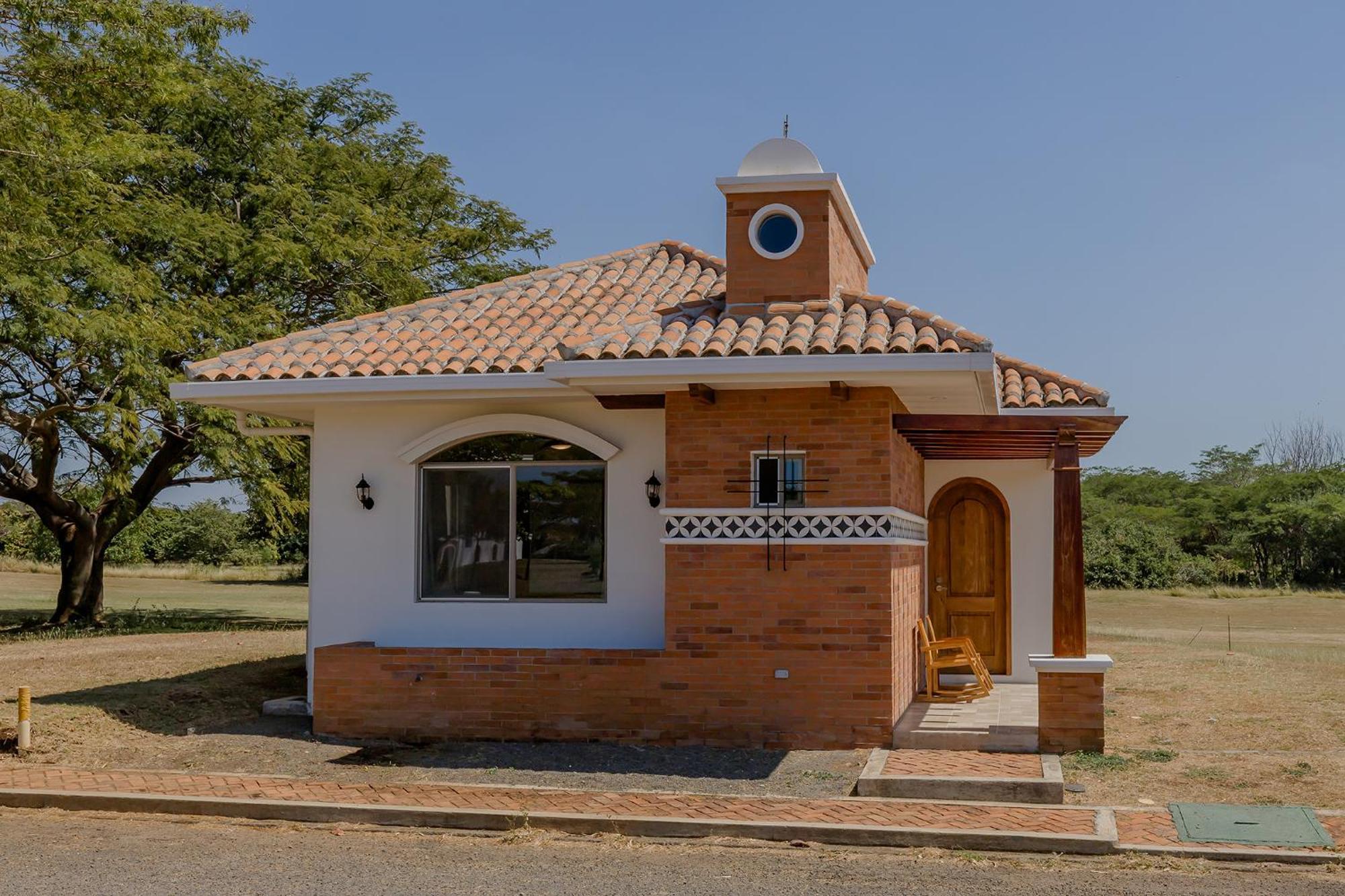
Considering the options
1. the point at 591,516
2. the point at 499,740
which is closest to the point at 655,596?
the point at 591,516

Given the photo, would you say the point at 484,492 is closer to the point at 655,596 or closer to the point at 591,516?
the point at 591,516

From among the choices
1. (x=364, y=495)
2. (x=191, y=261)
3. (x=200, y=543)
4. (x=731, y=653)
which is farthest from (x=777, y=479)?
(x=200, y=543)

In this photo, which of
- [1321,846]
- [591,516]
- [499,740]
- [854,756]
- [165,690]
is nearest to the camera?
[1321,846]

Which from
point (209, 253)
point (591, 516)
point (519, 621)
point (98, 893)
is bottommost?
point (98, 893)

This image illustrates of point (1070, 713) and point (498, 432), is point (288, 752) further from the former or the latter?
point (1070, 713)

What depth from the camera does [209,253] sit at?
22578 millimetres

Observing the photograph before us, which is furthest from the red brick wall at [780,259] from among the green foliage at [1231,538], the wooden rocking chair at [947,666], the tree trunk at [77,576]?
the green foliage at [1231,538]

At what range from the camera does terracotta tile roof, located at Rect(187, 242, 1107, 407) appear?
10.6m

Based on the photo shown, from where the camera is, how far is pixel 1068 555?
10.6 m

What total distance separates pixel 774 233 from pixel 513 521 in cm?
350

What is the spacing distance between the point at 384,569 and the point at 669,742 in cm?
324

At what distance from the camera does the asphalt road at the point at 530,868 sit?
6984mm

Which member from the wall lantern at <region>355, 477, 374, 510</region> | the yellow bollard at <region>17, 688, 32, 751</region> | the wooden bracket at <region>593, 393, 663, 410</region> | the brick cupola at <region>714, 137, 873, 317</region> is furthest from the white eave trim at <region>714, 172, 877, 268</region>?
the yellow bollard at <region>17, 688, 32, 751</region>

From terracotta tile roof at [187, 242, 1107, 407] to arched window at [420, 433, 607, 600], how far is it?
946mm
